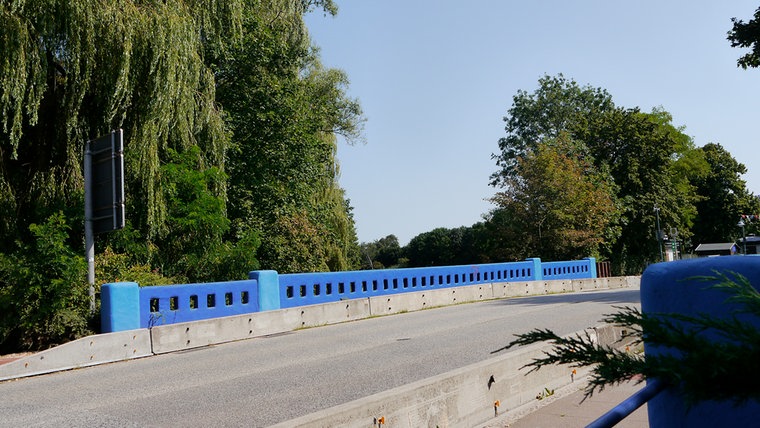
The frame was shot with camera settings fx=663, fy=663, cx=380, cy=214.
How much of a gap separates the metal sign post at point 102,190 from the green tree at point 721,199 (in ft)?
238

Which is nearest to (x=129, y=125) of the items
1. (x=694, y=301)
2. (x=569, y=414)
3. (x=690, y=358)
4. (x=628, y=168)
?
(x=569, y=414)

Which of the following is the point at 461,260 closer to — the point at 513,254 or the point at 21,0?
the point at 513,254

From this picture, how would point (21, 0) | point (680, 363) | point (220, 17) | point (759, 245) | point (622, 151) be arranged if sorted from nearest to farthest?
point (680, 363) → point (21, 0) → point (220, 17) → point (622, 151) → point (759, 245)

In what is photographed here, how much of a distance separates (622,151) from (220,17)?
134 feet

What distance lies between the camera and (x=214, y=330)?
45.6 ft

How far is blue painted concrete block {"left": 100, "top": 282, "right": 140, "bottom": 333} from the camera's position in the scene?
12.2 metres

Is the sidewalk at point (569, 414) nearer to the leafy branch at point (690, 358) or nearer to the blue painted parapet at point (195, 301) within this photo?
the leafy branch at point (690, 358)

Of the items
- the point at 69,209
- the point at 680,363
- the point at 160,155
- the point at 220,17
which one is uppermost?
the point at 220,17

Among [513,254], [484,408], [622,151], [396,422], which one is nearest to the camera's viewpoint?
[396,422]

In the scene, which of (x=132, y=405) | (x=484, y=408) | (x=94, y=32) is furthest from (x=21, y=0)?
(x=484, y=408)

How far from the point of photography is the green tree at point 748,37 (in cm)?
2237

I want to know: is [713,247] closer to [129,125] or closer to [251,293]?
[251,293]

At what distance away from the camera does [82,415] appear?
709cm

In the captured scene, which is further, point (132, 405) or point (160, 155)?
→ point (160, 155)
